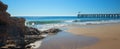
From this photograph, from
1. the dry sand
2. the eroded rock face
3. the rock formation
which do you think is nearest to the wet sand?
the dry sand

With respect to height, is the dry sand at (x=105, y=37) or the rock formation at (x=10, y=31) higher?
the rock formation at (x=10, y=31)

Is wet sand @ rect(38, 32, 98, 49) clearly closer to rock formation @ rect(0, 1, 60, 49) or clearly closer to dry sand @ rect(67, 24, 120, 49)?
dry sand @ rect(67, 24, 120, 49)

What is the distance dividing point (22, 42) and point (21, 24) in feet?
8.12

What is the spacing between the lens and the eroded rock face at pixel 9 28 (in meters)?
11.7

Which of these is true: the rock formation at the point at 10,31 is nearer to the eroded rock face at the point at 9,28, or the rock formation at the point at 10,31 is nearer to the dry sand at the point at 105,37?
the eroded rock face at the point at 9,28

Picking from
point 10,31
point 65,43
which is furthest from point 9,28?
point 65,43

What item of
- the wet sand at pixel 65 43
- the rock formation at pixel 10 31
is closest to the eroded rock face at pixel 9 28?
the rock formation at pixel 10 31

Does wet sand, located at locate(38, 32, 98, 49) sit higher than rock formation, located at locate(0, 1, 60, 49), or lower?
lower

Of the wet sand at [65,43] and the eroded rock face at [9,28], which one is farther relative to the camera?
the wet sand at [65,43]

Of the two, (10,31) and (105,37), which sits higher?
(10,31)

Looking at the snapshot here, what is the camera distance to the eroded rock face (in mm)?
11734

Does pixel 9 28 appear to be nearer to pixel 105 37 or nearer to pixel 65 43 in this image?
pixel 65 43

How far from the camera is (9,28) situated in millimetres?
12672

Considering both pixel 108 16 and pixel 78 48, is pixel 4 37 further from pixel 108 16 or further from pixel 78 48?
pixel 108 16
